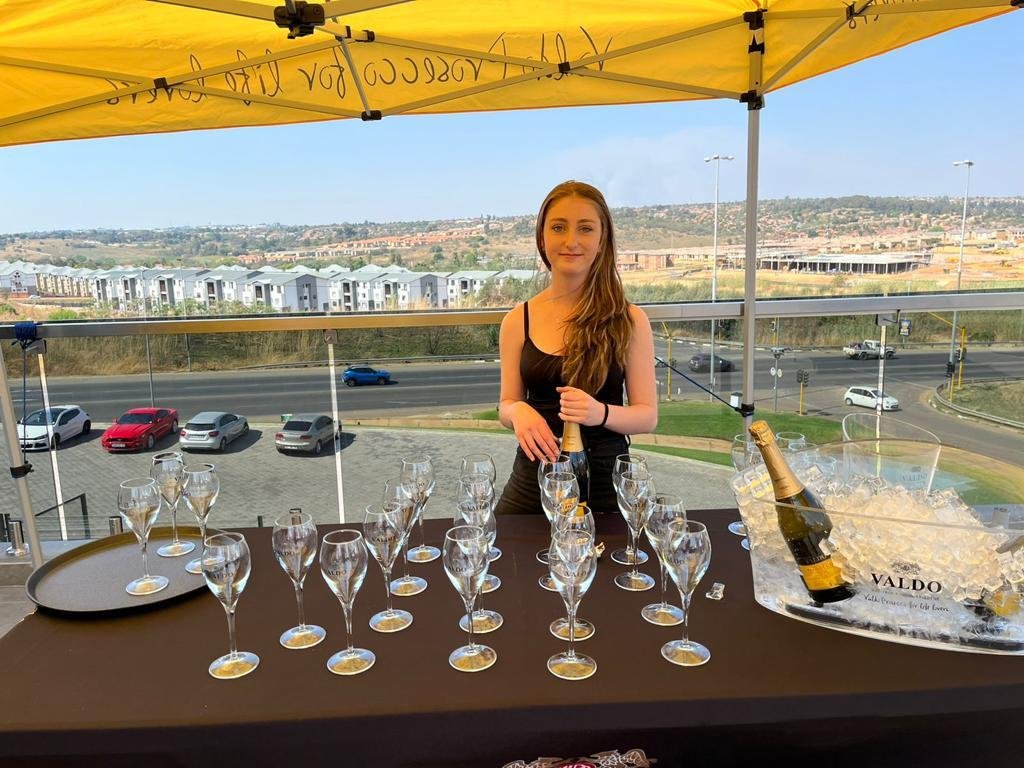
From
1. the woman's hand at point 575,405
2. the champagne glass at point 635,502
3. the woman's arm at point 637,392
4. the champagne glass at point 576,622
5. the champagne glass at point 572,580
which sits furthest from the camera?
the woman's arm at point 637,392

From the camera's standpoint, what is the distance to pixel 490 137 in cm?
774

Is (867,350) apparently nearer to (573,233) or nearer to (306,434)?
(573,233)

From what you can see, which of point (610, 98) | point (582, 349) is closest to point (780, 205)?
point (610, 98)

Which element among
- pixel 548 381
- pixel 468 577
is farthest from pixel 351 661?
pixel 548 381

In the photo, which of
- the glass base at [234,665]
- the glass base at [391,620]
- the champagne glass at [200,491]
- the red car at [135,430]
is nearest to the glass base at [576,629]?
the glass base at [391,620]

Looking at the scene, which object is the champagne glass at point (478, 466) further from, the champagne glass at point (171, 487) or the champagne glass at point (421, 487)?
the champagne glass at point (171, 487)

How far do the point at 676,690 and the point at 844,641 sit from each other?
356 millimetres

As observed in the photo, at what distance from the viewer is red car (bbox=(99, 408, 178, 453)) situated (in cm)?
369

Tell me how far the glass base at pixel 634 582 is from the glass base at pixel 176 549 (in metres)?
1.03

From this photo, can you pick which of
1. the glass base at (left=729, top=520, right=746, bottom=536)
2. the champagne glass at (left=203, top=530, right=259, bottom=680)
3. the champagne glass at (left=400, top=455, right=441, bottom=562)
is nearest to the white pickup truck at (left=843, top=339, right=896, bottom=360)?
the glass base at (left=729, top=520, right=746, bottom=536)

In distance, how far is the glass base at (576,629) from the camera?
3.84ft

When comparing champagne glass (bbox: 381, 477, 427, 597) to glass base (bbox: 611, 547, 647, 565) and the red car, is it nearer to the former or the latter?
glass base (bbox: 611, 547, 647, 565)

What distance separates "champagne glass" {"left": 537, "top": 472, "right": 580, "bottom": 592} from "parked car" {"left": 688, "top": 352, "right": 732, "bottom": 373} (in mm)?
2255

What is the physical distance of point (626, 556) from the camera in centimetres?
151
